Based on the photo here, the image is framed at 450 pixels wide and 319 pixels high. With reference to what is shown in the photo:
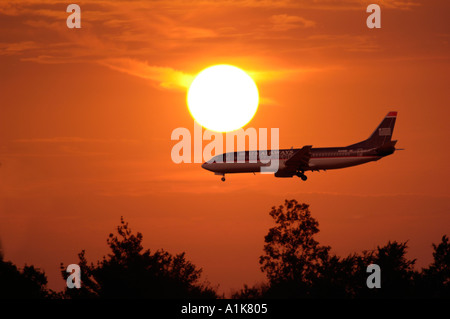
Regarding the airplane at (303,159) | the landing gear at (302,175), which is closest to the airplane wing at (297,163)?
the airplane at (303,159)

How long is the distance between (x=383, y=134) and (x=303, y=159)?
14436mm

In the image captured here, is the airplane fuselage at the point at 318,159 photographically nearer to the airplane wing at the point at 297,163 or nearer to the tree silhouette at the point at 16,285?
the airplane wing at the point at 297,163

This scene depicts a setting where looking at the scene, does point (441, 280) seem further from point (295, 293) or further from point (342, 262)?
point (295, 293)

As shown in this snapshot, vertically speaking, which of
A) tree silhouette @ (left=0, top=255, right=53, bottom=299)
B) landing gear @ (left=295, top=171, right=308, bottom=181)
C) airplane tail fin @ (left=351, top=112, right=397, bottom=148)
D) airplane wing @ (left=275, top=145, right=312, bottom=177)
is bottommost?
tree silhouette @ (left=0, top=255, right=53, bottom=299)

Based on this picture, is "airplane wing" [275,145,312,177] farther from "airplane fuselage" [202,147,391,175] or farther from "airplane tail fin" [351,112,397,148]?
"airplane tail fin" [351,112,397,148]

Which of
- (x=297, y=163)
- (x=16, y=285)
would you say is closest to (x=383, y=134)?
(x=297, y=163)

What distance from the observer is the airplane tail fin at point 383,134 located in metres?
127

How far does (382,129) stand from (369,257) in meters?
26.3

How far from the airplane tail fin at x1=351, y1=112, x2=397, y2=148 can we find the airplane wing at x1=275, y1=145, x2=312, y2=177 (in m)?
6.92

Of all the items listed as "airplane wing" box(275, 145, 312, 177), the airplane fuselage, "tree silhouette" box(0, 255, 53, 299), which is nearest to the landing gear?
"airplane wing" box(275, 145, 312, 177)

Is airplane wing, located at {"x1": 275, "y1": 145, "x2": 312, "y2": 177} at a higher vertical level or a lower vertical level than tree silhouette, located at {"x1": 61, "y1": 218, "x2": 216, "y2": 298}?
higher

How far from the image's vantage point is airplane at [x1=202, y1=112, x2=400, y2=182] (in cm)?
12412
